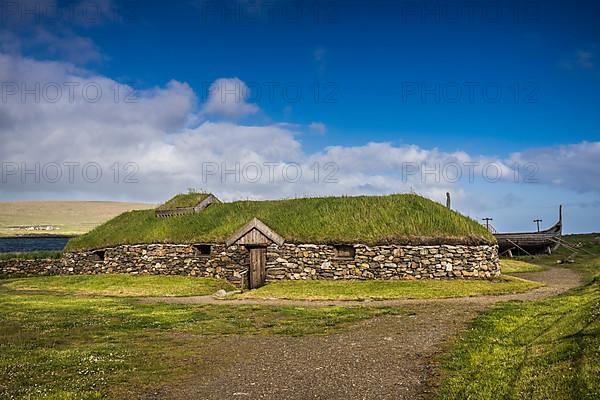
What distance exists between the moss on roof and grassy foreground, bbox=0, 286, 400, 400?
42.6 feet

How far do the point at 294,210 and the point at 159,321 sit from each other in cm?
1584

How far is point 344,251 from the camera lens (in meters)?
29.2

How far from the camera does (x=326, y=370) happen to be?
11008 millimetres

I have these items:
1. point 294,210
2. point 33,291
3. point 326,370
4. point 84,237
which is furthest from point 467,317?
point 84,237

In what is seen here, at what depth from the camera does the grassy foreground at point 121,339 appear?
1037cm

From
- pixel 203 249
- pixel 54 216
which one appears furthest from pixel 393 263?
pixel 54 216

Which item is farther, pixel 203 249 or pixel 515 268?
pixel 515 268

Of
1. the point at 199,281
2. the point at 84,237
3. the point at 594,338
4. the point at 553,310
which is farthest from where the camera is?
the point at 84,237

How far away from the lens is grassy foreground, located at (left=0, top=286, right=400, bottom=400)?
10367mm

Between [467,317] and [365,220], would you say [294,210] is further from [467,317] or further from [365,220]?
[467,317]

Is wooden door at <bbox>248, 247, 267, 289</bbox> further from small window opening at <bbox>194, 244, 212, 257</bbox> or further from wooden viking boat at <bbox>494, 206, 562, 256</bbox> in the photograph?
wooden viking boat at <bbox>494, 206, 562, 256</bbox>

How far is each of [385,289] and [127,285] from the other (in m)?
15.6

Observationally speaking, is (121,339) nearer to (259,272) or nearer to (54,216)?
(259,272)

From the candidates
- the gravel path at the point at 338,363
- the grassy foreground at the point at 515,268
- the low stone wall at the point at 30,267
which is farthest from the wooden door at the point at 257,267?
the grassy foreground at the point at 515,268
